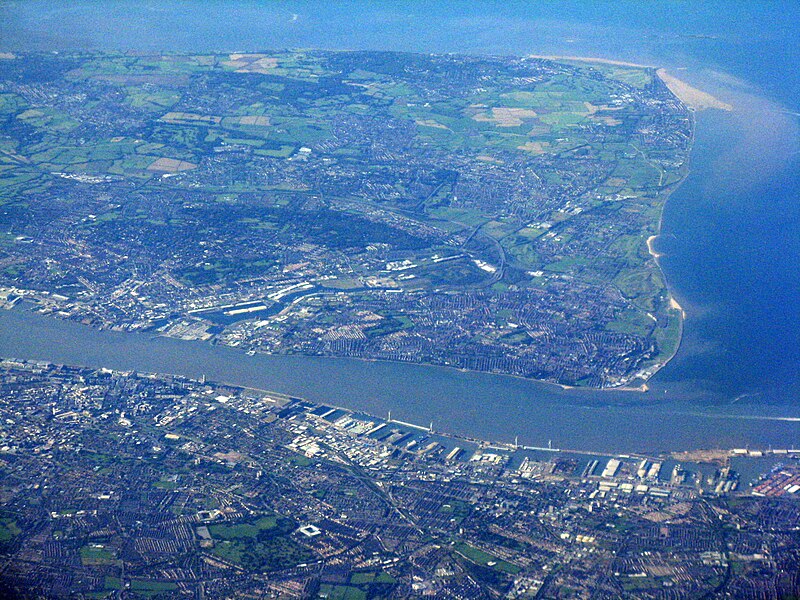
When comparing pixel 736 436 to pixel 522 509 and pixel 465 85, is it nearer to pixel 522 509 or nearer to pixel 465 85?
pixel 522 509

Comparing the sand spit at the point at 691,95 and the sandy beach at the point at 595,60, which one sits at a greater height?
the sandy beach at the point at 595,60

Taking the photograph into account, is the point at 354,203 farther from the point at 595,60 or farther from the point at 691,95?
the point at 595,60

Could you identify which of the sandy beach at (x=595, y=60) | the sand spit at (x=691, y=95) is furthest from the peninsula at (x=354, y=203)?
the sandy beach at (x=595, y=60)

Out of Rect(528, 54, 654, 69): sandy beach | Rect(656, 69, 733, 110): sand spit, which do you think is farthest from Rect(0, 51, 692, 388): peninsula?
Rect(528, 54, 654, 69): sandy beach

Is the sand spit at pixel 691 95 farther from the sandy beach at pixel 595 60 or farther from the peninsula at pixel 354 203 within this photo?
the sandy beach at pixel 595 60

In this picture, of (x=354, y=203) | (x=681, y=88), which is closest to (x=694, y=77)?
(x=681, y=88)
